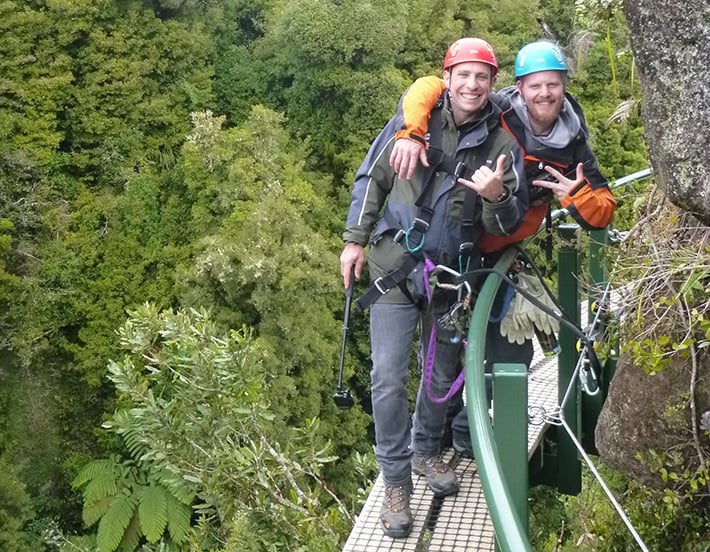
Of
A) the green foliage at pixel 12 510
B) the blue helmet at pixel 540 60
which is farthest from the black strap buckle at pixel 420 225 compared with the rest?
the green foliage at pixel 12 510

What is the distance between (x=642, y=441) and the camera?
2.70m

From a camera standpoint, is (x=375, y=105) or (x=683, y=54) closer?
(x=683, y=54)

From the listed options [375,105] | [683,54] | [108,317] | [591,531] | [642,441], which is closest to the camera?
[683,54]

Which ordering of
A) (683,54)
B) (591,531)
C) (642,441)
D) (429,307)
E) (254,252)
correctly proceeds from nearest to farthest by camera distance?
(683,54) < (642,441) < (429,307) < (591,531) < (254,252)

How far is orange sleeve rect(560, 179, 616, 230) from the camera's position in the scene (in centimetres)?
277

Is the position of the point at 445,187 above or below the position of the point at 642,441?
above

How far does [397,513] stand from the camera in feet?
9.66

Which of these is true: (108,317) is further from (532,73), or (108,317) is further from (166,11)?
(532,73)

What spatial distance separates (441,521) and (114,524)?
1202cm

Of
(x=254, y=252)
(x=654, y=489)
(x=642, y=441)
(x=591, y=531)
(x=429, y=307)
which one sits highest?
(x=429, y=307)

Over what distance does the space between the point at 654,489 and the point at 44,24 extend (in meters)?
16.7

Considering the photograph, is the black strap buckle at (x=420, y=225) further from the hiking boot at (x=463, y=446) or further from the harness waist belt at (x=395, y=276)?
the hiking boot at (x=463, y=446)

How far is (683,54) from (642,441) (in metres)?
1.26

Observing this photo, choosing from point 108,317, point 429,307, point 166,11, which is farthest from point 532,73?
point 166,11
